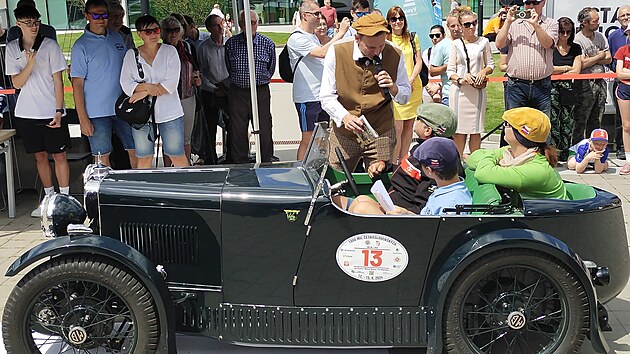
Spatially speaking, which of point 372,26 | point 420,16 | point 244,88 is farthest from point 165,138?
point 420,16

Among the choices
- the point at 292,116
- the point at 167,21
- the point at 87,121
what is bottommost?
the point at 292,116

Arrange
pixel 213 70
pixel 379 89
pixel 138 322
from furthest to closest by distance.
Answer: pixel 213 70, pixel 379 89, pixel 138 322

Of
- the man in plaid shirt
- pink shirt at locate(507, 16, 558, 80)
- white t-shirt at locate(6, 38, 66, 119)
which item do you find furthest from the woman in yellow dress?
white t-shirt at locate(6, 38, 66, 119)

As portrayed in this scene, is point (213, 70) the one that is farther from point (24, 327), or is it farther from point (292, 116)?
point (24, 327)

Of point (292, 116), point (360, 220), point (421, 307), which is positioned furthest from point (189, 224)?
point (292, 116)

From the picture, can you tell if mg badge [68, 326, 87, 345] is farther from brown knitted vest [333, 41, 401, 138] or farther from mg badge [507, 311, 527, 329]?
brown knitted vest [333, 41, 401, 138]

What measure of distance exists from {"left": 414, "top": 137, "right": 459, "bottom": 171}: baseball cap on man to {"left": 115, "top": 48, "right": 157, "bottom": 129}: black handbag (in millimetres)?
3047

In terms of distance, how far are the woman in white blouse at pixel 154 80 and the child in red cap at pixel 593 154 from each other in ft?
13.7

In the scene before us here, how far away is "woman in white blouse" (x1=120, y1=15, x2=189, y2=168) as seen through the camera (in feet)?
20.4

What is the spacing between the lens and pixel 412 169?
441 centimetres

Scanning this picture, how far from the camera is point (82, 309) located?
3.62 metres

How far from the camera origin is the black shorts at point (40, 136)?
6.59 metres

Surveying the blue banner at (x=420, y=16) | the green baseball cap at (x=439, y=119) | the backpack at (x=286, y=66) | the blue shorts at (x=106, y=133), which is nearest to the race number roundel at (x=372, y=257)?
the green baseball cap at (x=439, y=119)

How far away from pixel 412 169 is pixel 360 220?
93cm
